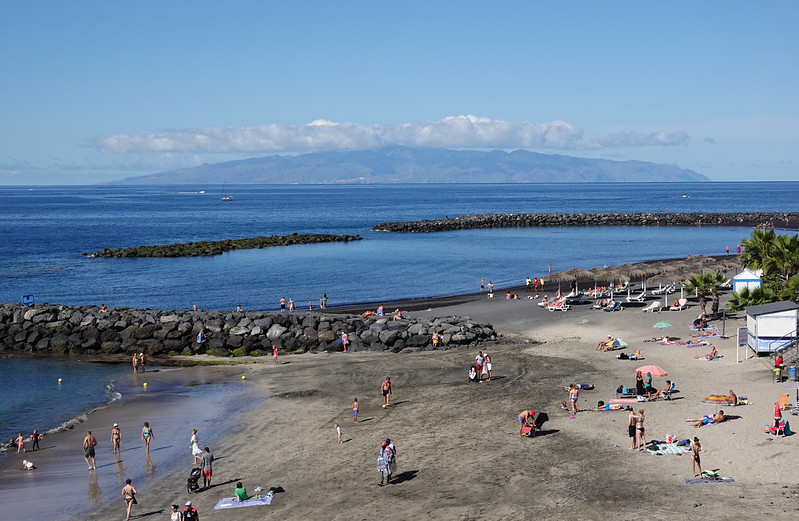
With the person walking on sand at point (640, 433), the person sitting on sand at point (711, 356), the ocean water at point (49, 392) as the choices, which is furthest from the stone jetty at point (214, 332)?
the person walking on sand at point (640, 433)

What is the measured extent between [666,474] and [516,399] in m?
Answer: 9.57

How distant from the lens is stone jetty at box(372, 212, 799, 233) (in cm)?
13638

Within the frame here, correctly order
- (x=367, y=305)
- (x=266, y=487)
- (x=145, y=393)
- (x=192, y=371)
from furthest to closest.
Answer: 1. (x=367, y=305)
2. (x=192, y=371)
3. (x=145, y=393)
4. (x=266, y=487)

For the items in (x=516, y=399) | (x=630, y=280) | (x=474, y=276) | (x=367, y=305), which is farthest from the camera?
(x=474, y=276)

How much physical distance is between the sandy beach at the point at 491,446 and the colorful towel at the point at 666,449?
376 mm

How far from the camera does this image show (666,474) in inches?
803

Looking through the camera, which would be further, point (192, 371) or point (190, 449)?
point (192, 371)

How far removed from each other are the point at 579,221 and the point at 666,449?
12842 centimetres

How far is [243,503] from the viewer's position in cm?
2050

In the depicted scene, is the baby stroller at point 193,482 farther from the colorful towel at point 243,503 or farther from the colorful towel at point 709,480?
the colorful towel at point 709,480

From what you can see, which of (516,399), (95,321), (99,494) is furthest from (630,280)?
(99,494)

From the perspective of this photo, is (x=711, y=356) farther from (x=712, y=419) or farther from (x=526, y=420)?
(x=526, y=420)

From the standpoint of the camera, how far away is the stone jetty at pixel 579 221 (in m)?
136

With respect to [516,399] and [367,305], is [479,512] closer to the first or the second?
[516,399]
